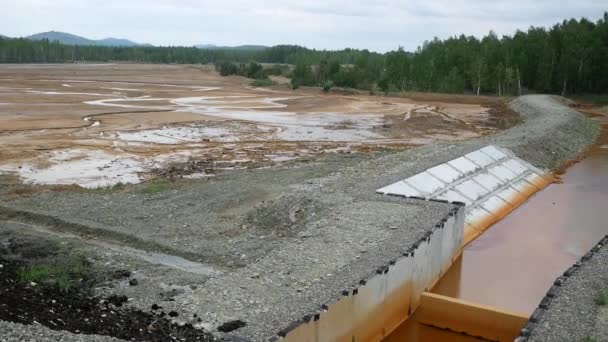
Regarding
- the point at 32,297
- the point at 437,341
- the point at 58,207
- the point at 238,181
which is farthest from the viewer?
the point at 238,181

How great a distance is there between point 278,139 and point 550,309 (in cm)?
2782

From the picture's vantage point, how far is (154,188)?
22984 millimetres

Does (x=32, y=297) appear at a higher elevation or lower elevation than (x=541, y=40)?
lower

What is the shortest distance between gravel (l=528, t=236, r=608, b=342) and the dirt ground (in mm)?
17707

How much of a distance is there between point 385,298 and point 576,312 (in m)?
3.89

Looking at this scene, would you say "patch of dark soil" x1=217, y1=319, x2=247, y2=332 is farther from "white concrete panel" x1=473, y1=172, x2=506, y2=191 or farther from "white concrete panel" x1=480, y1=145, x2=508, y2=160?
"white concrete panel" x1=480, y1=145, x2=508, y2=160

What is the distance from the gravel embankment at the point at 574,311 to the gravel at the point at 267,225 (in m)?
3.58

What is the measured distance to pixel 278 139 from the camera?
124 feet

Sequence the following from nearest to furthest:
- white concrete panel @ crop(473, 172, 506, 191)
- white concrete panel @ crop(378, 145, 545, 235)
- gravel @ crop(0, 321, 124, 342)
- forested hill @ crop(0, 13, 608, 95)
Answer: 1. gravel @ crop(0, 321, 124, 342)
2. white concrete panel @ crop(378, 145, 545, 235)
3. white concrete panel @ crop(473, 172, 506, 191)
4. forested hill @ crop(0, 13, 608, 95)

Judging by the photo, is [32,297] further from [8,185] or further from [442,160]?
[442,160]

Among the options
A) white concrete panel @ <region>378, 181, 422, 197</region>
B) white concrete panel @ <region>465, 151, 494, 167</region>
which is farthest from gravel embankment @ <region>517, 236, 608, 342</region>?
white concrete panel @ <region>465, 151, 494, 167</region>

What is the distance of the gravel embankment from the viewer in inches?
406

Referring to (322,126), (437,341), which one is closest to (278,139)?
(322,126)

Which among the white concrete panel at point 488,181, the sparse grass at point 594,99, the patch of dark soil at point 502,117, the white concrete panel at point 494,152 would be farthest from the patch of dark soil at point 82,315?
the sparse grass at point 594,99
